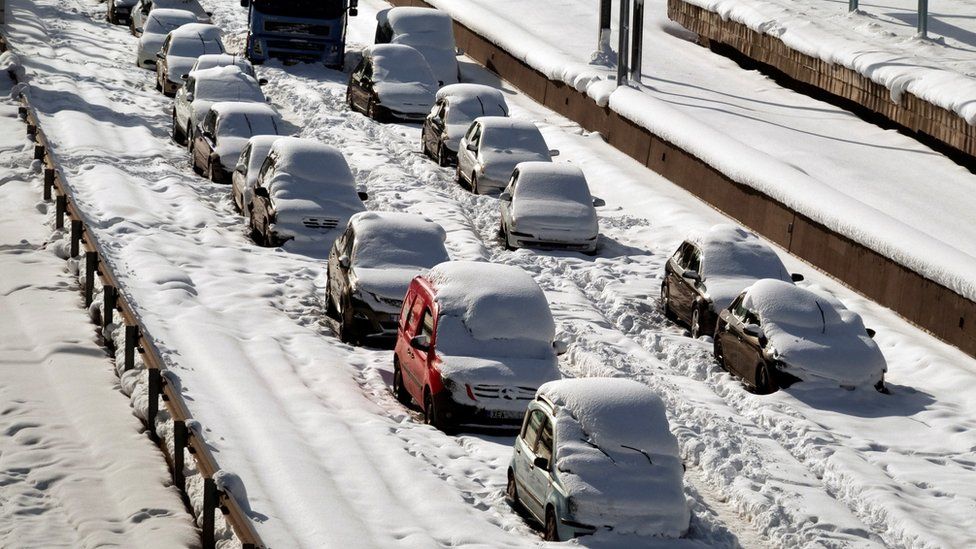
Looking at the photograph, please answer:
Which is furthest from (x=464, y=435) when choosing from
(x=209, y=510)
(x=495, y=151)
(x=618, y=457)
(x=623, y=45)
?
(x=623, y=45)

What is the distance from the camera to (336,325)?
21.2 meters

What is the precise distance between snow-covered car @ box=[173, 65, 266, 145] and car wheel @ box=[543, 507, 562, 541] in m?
18.4

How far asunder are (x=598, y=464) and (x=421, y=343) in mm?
3680

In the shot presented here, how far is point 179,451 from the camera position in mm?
14172

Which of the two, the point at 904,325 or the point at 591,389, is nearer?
the point at 591,389

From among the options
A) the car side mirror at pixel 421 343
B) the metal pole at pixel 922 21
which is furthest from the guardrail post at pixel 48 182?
the metal pole at pixel 922 21

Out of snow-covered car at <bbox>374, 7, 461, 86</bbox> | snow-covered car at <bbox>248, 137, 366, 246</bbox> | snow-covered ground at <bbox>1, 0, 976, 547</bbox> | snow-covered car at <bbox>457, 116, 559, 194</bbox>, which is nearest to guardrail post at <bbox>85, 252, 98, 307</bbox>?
snow-covered ground at <bbox>1, 0, 976, 547</bbox>

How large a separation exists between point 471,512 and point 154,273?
9069mm

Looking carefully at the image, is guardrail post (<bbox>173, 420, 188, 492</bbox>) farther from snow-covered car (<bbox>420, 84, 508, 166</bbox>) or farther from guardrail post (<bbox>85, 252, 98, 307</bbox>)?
snow-covered car (<bbox>420, 84, 508, 166</bbox>)

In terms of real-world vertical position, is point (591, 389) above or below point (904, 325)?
above

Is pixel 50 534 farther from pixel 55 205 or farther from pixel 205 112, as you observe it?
pixel 205 112

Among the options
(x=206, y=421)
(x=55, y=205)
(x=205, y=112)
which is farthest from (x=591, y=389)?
(x=205, y=112)

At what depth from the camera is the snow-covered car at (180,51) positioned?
122 ft

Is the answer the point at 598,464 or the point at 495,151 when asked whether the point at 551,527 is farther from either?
the point at 495,151
